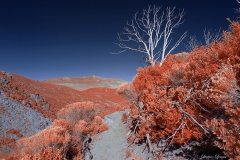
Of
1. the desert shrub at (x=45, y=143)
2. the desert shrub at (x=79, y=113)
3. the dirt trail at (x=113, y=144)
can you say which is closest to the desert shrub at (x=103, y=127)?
the dirt trail at (x=113, y=144)

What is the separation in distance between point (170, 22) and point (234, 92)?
9.66 meters

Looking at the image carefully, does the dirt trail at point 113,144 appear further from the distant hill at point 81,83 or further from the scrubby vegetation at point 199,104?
the distant hill at point 81,83

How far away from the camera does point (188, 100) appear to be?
18.6ft

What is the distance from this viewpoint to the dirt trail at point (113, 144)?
6.71m

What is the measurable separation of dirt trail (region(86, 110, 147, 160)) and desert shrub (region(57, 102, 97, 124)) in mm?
1585

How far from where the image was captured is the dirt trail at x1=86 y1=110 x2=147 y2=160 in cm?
671

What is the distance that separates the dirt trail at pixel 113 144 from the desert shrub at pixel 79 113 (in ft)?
5.20

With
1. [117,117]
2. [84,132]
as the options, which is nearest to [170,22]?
[117,117]

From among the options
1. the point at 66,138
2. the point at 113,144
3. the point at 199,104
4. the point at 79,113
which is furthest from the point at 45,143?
the point at 199,104

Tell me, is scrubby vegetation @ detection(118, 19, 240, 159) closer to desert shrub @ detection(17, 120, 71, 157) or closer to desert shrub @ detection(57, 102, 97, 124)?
desert shrub @ detection(17, 120, 71, 157)

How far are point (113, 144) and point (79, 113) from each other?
458cm

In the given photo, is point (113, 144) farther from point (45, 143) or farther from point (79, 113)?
point (79, 113)

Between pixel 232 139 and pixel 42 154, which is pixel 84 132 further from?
pixel 232 139

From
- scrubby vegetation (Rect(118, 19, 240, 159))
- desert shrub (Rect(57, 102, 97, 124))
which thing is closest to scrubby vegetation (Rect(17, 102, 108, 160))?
desert shrub (Rect(57, 102, 97, 124))
